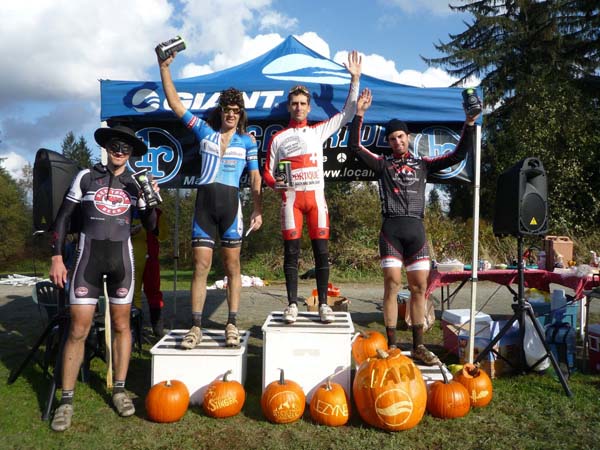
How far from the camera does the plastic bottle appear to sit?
407cm

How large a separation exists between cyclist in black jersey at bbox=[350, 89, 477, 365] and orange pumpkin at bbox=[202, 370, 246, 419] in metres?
1.38

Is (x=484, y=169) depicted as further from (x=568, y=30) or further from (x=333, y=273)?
(x=333, y=273)

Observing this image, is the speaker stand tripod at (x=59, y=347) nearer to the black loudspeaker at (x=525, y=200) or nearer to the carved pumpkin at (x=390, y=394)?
the carved pumpkin at (x=390, y=394)

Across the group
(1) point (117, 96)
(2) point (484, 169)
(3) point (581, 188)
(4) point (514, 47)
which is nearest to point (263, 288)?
(1) point (117, 96)

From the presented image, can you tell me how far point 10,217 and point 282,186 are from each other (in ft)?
86.9

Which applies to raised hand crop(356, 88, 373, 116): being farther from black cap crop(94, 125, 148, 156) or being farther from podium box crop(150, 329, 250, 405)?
podium box crop(150, 329, 250, 405)

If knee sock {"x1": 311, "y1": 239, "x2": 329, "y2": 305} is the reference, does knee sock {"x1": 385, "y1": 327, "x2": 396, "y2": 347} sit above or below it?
below

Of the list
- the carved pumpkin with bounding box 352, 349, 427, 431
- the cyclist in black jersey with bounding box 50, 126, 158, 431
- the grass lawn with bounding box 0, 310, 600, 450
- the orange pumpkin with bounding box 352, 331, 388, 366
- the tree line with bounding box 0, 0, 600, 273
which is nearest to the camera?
the grass lawn with bounding box 0, 310, 600, 450

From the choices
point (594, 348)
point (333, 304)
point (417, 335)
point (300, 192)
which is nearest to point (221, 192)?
point (300, 192)

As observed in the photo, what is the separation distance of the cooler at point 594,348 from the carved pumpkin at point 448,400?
1685mm

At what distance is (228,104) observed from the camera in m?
4.09

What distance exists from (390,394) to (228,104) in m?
2.68

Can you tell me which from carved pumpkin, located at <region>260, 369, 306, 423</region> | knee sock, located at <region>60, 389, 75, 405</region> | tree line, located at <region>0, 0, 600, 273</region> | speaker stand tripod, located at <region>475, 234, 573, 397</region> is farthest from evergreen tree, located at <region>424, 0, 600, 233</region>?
knee sock, located at <region>60, 389, 75, 405</region>

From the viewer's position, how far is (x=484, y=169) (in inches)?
880
